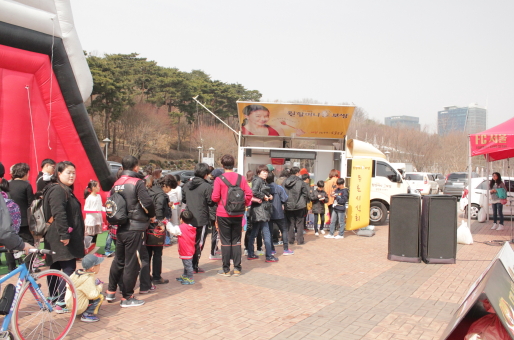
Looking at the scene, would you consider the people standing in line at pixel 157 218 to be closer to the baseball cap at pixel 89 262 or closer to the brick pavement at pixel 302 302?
the brick pavement at pixel 302 302

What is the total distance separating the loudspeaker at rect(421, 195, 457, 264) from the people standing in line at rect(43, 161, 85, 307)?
5884 mm

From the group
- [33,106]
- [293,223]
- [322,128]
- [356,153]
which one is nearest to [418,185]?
[356,153]

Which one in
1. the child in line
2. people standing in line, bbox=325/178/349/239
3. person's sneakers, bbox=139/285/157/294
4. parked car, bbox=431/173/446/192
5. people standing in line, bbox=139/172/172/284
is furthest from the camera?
parked car, bbox=431/173/446/192

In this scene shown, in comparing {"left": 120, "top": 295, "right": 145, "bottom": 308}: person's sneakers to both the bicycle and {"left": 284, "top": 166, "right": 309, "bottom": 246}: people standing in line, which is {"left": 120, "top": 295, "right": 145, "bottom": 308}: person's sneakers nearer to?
the bicycle

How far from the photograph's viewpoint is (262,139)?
13.6 m

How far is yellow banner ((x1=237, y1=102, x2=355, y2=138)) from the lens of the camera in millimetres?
12469

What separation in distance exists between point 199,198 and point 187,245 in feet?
2.72

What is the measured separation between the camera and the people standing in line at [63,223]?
4863 millimetres

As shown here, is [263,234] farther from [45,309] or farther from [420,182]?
[420,182]

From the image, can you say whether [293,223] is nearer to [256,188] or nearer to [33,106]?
[256,188]

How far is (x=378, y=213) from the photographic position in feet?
44.4

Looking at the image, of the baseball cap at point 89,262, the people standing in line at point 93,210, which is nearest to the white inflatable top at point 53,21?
the people standing in line at point 93,210

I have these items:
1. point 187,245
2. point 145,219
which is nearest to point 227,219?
point 187,245

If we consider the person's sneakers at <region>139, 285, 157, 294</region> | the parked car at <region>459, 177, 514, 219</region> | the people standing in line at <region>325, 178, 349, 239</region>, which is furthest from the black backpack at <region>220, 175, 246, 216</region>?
the parked car at <region>459, 177, 514, 219</region>
